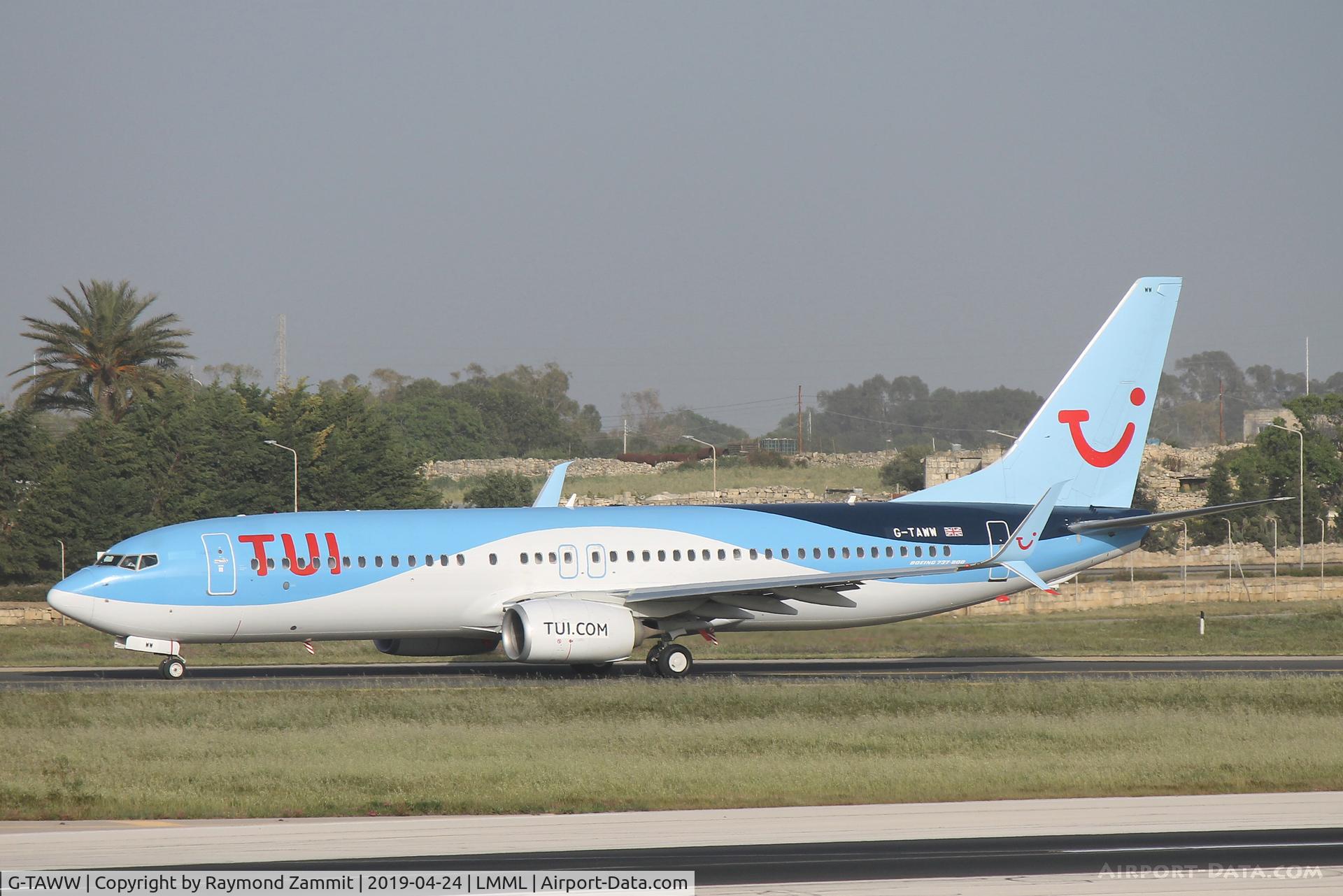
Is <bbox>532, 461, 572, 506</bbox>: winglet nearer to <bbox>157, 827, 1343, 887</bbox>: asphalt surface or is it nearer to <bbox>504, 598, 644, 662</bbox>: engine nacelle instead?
<bbox>504, 598, 644, 662</bbox>: engine nacelle

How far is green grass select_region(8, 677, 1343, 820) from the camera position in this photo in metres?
16.8

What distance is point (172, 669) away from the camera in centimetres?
3106

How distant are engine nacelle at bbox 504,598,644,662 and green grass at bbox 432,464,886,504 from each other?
72609mm

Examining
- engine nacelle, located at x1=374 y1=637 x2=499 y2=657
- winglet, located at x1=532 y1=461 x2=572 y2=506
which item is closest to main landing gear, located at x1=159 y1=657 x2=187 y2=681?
engine nacelle, located at x1=374 y1=637 x2=499 y2=657

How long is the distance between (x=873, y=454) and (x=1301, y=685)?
13410 cm

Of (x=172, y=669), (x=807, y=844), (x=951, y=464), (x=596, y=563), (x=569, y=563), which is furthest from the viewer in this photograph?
(x=951, y=464)

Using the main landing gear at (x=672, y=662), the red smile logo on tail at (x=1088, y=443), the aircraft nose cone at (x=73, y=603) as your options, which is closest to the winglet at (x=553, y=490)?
the main landing gear at (x=672, y=662)

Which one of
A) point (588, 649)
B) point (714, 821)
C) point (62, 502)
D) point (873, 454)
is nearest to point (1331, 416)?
point (873, 454)

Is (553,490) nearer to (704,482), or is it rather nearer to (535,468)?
(704,482)

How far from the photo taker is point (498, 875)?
11.9 m

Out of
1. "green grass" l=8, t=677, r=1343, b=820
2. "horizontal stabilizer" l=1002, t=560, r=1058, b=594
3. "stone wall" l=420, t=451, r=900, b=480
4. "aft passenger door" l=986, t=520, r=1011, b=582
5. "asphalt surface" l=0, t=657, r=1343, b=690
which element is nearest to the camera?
"green grass" l=8, t=677, r=1343, b=820

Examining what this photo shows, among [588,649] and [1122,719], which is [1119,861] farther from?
[588,649]

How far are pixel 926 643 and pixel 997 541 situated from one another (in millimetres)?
5827

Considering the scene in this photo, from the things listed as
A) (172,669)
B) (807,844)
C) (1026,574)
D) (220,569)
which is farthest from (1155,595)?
(807,844)
